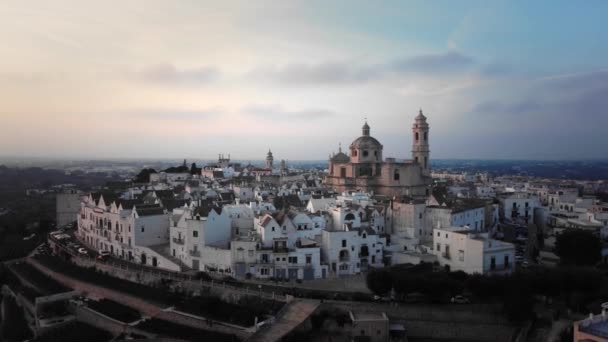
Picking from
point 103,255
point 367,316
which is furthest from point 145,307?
point 367,316

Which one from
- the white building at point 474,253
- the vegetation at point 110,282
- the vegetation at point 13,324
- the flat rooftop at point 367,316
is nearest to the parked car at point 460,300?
the white building at point 474,253

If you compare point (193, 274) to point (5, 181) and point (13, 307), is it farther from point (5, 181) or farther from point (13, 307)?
point (5, 181)

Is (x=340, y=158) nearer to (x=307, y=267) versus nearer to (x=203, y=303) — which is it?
(x=307, y=267)

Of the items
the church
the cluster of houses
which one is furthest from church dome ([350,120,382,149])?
the cluster of houses

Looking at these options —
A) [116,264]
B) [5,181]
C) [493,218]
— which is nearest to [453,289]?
[493,218]

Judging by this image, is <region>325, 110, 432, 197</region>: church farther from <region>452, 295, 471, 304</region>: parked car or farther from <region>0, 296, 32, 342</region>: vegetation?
<region>0, 296, 32, 342</region>: vegetation

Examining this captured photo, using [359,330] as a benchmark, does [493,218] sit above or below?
above

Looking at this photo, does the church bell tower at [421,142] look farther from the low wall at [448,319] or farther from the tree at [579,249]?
the low wall at [448,319]
